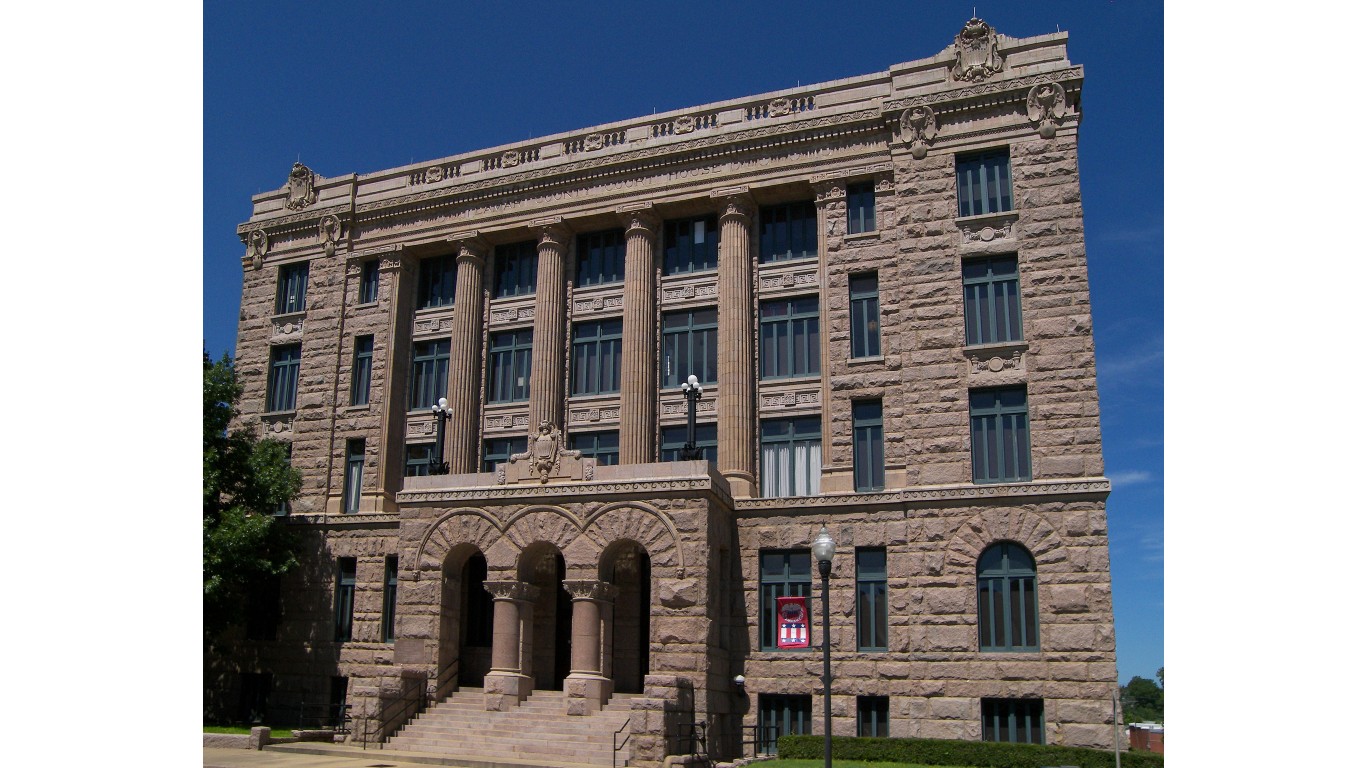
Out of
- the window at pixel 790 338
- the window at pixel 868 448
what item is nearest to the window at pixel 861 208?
the window at pixel 790 338

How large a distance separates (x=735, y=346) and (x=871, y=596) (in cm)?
859

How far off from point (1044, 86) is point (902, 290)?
7.11m

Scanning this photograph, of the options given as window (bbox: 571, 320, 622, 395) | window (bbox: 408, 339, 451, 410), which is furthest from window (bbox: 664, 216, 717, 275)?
window (bbox: 408, 339, 451, 410)

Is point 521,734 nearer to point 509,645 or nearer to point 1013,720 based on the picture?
point 509,645

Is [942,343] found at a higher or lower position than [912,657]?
higher

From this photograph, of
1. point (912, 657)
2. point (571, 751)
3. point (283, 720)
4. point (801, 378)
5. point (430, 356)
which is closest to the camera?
point (571, 751)

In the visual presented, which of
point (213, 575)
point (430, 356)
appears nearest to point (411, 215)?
point (430, 356)

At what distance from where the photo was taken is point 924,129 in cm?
3272

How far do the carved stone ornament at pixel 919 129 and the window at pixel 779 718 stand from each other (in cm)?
1635

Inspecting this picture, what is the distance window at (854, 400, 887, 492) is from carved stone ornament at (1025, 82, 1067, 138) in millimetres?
9215

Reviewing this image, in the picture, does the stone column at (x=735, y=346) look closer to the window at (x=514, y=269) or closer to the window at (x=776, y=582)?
the window at (x=776, y=582)

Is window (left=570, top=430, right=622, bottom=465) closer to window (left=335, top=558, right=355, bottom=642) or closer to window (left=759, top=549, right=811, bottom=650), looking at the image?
window (left=759, top=549, right=811, bottom=650)

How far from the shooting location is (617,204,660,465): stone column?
3375cm

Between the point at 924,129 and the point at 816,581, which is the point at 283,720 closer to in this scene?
the point at 816,581
